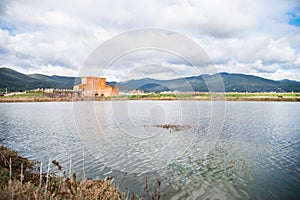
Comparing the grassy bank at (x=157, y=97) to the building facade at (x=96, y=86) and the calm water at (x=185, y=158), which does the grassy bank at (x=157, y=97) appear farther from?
the calm water at (x=185, y=158)

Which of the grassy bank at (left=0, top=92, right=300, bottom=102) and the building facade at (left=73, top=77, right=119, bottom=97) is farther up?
the building facade at (left=73, top=77, right=119, bottom=97)

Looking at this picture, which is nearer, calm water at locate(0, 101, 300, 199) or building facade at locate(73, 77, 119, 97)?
calm water at locate(0, 101, 300, 199)

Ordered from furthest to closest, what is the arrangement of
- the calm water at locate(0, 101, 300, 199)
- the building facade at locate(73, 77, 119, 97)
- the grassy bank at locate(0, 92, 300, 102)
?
→ 1. the grassy bank at locate(0, 92, 300, 102)
2. the building facade at locate(73, 77, 119, 97)
3. the calm water at locate(0, 101, 300, 199)

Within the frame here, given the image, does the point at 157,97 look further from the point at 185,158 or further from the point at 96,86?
the point at 185,158

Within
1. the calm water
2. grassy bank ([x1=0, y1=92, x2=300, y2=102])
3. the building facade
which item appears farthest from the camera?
grassy bank ([x1=0, y1=92, x2=300, y2=102])

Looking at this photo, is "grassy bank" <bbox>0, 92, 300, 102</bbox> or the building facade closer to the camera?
the building facade

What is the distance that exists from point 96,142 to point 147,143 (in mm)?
3513

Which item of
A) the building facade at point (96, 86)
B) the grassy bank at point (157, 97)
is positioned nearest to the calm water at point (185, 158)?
the building facade at point (96, 86)

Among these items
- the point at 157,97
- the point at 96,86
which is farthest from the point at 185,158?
the point at 157,97

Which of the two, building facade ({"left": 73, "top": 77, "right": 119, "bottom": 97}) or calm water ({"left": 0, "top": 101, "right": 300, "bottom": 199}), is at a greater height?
building facade ({"left": 73, "top": 77, "right": 119, "bottom": 97})

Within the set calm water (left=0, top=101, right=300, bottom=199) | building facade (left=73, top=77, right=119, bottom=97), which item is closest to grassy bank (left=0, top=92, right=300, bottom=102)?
building facade (left=73, top=77, right=119, bottom=97)

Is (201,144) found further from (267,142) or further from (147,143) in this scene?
(267,142)

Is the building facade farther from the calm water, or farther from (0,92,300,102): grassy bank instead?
(0,92,300,102): grassy bank

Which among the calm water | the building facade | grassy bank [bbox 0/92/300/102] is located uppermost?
the building facade
